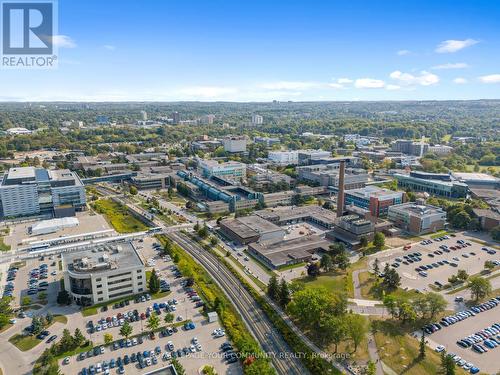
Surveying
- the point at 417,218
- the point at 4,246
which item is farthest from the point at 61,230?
the point at 417,218

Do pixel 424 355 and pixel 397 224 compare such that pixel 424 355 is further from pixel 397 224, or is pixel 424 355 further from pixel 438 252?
pixel 397 224

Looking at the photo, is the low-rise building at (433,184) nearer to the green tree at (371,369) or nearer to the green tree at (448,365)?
the green tree at (448,365)

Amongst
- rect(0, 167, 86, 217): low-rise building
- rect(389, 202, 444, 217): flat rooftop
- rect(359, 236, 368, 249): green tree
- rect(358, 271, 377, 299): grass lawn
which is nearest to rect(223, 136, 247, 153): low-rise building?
rect(0, 167, 86, 217): low-rise building

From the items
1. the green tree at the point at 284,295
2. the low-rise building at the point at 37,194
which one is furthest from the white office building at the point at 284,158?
the green tree at the point at 284,295

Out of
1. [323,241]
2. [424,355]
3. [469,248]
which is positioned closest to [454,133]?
[469,248]

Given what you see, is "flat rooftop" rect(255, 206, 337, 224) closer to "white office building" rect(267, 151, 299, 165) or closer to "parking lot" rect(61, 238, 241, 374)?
"parking lot" rect(61, 238, 241, 374)

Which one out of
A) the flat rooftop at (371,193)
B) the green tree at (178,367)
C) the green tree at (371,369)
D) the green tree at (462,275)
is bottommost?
the green tree at (178,367)
